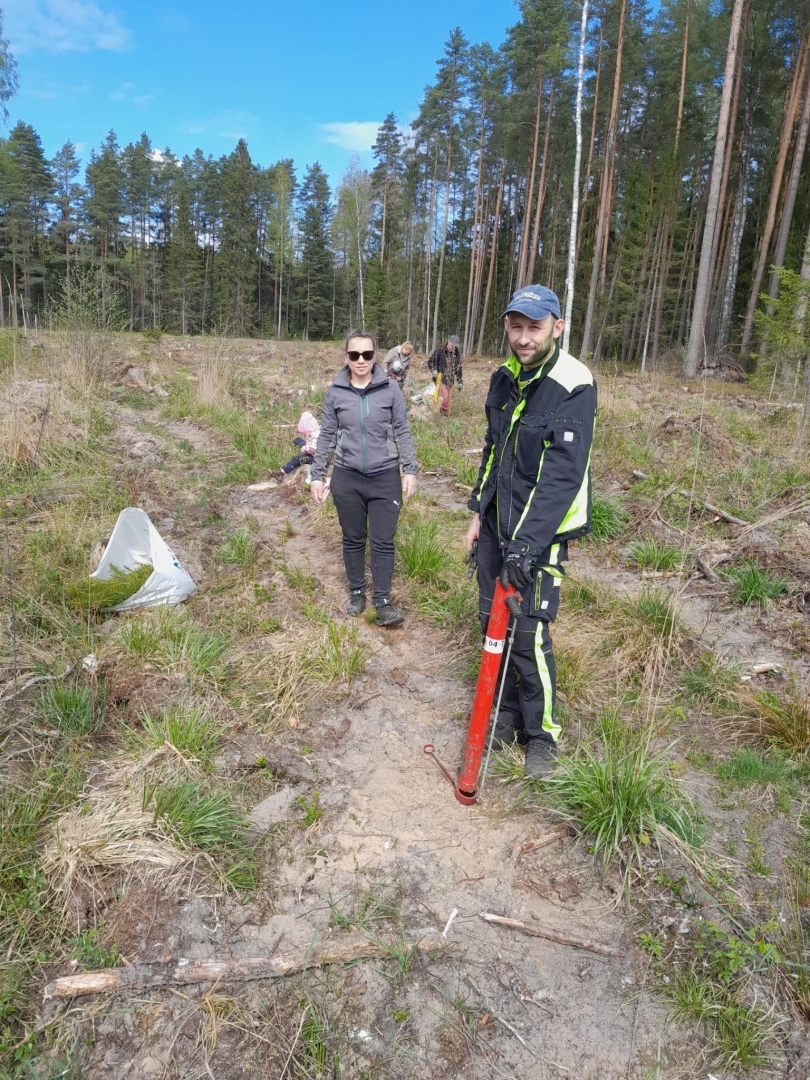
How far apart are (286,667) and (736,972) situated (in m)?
2.41

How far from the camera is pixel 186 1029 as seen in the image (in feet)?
5.64

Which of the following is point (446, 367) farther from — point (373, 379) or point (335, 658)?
point (335, 658)

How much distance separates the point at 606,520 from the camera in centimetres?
550

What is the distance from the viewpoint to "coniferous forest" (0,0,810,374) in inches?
768

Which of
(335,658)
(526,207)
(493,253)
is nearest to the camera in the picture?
(335,658)

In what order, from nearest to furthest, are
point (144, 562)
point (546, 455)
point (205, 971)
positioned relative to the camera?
point (205, 971) < point (546, 455) < point (144, 562)

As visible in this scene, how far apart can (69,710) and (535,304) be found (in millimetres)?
2819

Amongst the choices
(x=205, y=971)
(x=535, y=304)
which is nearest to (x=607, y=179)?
(x=535, y=304)

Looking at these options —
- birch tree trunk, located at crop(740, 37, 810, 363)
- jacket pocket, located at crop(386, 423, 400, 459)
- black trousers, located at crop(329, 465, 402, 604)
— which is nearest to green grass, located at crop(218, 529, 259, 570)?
black trousers, located at crop(329, 465, 402, 604)

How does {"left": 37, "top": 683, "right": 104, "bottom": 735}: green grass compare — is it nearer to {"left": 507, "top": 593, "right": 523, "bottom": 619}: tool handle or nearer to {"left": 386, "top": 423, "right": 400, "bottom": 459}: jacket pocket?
{"left": 507, "top": 593, "right": 523, "bottom": 619}: tool handle

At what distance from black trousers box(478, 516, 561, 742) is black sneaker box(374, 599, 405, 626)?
119 cm

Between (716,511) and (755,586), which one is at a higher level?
(716,511)

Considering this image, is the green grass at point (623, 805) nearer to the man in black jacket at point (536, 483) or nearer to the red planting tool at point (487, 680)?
the man in black jacket at point (536, 483)

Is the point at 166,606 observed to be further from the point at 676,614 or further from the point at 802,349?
the point at 802,349
